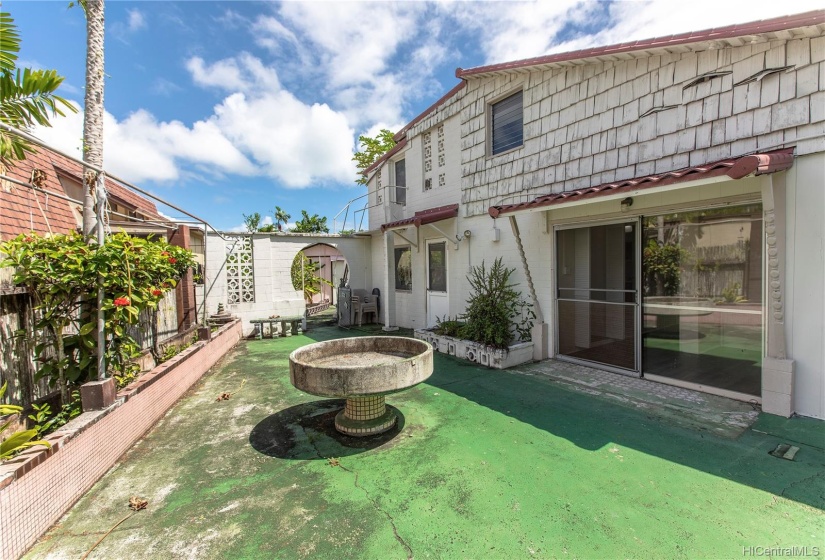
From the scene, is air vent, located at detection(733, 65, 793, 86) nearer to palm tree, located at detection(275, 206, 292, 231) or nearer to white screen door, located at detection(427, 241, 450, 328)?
white screen door, located at detection(427, 241, 450, 328)

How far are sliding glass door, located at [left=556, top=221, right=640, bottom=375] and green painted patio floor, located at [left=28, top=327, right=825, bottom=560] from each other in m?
1.52

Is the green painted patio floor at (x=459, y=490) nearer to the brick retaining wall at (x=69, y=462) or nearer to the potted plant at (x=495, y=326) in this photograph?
the brick retaining wall at (x=69, y=462)

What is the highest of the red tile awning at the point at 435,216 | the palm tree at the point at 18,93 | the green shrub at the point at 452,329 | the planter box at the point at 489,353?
the palm tree at the point at 18,93

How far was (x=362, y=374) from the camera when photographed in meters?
3.32

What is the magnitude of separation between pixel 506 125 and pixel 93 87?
6772mm

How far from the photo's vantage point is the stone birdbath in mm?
3340

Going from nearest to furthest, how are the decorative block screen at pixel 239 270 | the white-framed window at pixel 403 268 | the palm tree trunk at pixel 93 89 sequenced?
the palm tree trunk at pixel 93 89 < the decorative block screen at pixel 239 270 < the white-framed window at pixel 403 268

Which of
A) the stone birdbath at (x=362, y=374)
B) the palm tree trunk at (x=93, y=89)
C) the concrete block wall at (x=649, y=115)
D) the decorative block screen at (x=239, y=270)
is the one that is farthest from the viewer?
the decorative block screen at (x=239, y=270)

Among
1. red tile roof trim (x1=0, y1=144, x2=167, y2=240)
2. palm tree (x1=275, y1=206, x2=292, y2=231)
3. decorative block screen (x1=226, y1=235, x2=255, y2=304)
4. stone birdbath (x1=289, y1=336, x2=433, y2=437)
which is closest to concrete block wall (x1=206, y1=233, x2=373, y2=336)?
decorative block screen (x1=226, y1=235, x2=255, y2=304)

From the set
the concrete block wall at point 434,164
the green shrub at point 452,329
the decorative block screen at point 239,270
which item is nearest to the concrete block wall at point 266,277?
the decorative block screen at point 239,270

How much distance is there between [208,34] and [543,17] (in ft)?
21.9

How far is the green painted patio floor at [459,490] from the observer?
2238 mm

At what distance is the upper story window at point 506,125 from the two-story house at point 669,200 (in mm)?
33

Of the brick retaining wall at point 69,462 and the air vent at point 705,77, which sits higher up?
the air vent at point 705,77
